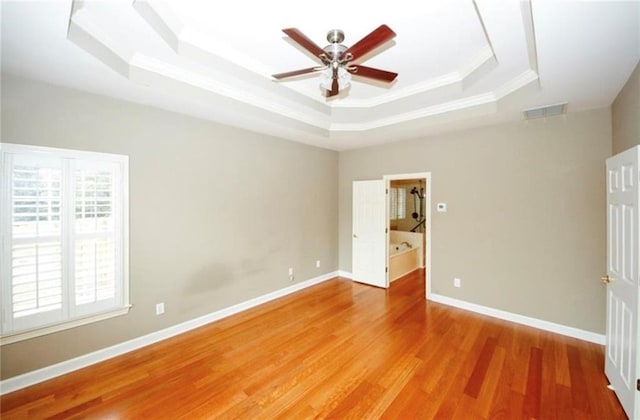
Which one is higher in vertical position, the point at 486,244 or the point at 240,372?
the point at 486,244

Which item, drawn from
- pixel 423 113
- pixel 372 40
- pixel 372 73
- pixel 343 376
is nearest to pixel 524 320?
pixel 343 376

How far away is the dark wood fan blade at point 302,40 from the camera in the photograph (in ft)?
5.71

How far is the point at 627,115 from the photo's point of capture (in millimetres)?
2377

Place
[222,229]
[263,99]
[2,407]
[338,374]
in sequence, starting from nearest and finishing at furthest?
[2,407]
[338,374]
[263,99]
[222,229]

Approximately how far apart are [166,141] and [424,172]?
3.81 meters

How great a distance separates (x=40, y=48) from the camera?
1.85 meters

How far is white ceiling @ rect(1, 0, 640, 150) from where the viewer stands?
1.72m

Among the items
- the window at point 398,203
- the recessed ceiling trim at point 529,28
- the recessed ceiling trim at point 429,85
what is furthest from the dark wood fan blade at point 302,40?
the window at point 398,203

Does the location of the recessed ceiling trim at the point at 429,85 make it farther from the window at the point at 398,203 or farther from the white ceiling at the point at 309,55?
the window at the point at 398,203

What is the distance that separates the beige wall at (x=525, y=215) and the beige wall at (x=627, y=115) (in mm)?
249

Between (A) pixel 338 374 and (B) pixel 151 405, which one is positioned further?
(A) pixel 338 374

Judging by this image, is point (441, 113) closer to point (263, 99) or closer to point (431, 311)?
point (263, 99)

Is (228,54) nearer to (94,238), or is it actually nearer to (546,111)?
(94,238)

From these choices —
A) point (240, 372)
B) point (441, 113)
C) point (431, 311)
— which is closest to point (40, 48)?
point (240, 372)
